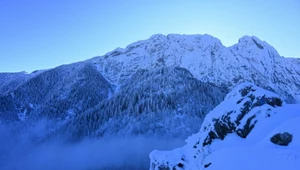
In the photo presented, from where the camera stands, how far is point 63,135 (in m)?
135

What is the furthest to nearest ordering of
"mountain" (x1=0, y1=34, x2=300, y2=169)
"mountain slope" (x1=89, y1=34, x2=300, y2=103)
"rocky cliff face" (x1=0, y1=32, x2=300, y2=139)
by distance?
"mountain slope" (x1=89, y1=34, x2=300, y2=103), "rocky cliff face" (x1=0, y1=32, x2=300, y2=139), "mountain" (x1=0, y1=34, x2=300, y2=169)

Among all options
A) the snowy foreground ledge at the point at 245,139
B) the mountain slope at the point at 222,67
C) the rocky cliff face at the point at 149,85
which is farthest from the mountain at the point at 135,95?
the snowy foreground ledge at the point at 245,139

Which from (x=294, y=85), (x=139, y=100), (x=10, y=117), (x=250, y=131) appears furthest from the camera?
(x=294, y=85)

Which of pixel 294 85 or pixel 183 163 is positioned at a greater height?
pixel 183 163

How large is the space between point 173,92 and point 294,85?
9339 cm

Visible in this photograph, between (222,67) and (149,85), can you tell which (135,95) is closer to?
(149,85)

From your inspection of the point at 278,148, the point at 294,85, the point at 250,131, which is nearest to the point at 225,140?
the point at 250,131

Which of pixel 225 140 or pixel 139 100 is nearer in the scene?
pixel 225 140

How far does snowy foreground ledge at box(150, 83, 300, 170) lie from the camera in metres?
21.3

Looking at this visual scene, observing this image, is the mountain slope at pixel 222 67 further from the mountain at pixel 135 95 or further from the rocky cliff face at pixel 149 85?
the mountain at pixel 135 95

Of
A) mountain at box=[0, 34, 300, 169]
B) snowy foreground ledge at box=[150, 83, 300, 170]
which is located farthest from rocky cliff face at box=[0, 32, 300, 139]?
snowy foreground ledge at box=[150, 83, 300, 170]

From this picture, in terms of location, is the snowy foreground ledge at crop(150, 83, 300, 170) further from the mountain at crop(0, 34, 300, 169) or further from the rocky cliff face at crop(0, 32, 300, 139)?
the rocky cliff face at crop(0, 32, 300, 139)

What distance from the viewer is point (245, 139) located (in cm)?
2723

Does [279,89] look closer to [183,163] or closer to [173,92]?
[173,92]
